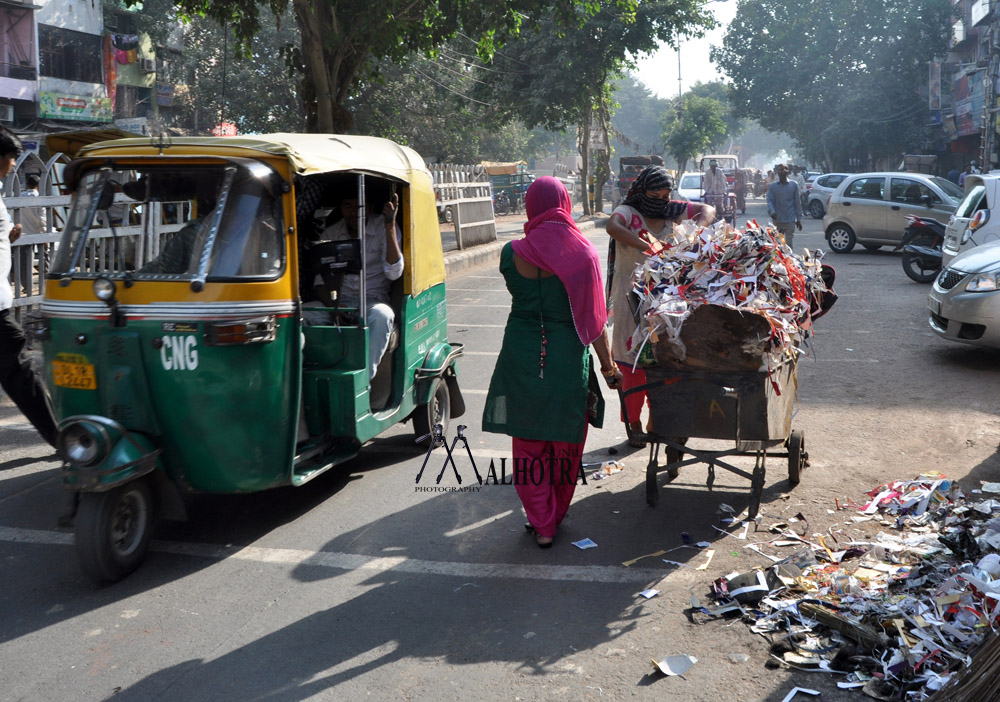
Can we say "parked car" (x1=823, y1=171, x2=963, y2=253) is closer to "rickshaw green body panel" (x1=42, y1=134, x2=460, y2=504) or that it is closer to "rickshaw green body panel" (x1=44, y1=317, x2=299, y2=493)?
"rickshaw green body panel" (x1=42, y1=134, x2=460, y2=504)

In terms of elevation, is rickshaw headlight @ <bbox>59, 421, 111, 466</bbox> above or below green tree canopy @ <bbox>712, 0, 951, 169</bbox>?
below

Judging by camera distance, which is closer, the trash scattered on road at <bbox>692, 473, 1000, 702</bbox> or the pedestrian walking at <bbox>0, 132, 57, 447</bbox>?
the trash scattered on road at <bbox>692, 473, 1000, 702</bbox>

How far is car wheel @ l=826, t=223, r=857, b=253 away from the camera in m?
19.9

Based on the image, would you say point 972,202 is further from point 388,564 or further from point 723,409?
point 388,564

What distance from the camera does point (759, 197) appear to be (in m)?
58.7

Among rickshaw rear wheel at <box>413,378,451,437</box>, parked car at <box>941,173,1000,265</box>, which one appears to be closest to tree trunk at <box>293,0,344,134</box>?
rickshaw rear wheel at <box>413,378,451,437</box>

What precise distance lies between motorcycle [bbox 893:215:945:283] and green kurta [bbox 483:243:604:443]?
11.9 metres

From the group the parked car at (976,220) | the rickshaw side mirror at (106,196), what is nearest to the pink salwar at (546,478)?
the rickshaw side mirror at (106,196)

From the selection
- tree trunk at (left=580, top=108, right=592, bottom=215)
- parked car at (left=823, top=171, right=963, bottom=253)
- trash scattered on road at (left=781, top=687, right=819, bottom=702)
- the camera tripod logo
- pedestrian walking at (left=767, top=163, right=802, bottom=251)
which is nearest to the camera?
trash scattered on road at (left=781, top=687, right=819, bottom=702)

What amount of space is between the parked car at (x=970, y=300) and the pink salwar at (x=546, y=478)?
575 centimetres

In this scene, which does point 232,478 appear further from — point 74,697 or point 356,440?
point 74,697

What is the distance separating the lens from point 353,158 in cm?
559

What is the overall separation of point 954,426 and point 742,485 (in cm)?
220

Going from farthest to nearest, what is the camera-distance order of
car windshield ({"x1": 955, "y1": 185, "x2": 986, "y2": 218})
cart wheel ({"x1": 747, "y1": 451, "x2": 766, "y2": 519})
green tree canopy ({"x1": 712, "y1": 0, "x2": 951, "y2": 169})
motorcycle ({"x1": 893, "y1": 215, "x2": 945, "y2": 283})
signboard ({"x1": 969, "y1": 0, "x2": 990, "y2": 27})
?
green tree canopy ({"x1": 712, "y1": 0, "x2": 951, "y2": 169})
signboard ({"x1": 969, "y1": 0, "x2": 990, "y2": 27})
motorcycle ({"x1": 893, "y1": 215, "x2": 945, "y2": 283})
car windshield ({"x1": 955, "y1": 185, "x2": 986, "y2": 218})
cart wheel ({"x1": 747, "y1": 451, "x2": 766, "y2": 519})
